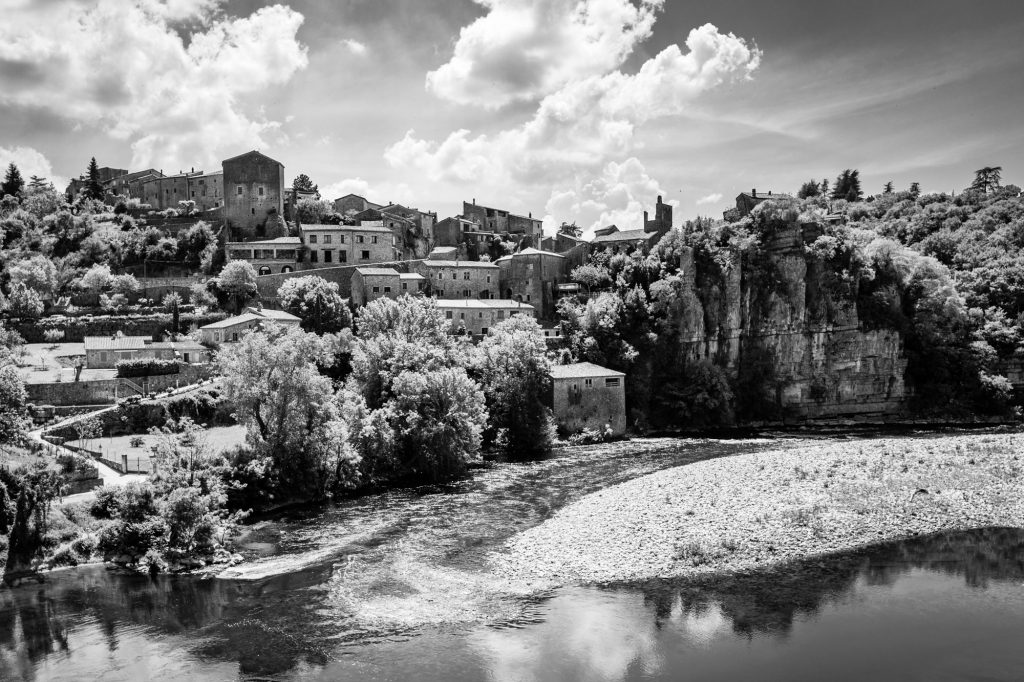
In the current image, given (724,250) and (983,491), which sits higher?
(724,250)

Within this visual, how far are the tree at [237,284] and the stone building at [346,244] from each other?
26.4 ft

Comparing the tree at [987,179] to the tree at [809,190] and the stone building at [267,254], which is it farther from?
the stone building at [267,254]

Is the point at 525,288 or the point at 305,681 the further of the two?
the point at 525,288

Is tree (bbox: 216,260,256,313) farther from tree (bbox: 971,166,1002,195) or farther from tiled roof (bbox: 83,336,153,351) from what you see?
tree (bbox: 971,166,1002,195)

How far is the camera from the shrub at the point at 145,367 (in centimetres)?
4069

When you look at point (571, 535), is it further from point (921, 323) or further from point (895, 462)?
point (921, 323)

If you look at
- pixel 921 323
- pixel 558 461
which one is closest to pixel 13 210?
pixel 558 461

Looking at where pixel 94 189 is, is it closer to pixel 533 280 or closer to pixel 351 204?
pixel 351 204

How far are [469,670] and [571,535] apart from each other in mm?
9621

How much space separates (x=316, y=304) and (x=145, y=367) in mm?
14174

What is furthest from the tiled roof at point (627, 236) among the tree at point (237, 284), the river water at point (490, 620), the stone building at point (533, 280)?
the river water at point (490, 620)

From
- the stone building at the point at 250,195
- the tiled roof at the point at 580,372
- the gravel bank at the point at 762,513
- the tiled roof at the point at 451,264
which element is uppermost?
Result: the stone building at the point at 250,195

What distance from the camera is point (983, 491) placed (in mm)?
28984

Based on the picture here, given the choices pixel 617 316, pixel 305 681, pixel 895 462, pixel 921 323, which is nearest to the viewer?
pixel 305 681
